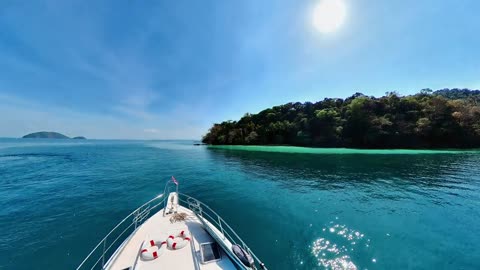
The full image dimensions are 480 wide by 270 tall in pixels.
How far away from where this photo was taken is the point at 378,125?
42.2m

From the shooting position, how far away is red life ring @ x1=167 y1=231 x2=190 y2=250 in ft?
15.6

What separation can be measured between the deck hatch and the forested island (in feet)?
160

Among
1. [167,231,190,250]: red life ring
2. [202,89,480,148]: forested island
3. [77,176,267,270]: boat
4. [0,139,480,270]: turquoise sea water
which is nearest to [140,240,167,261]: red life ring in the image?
[77,176,267,270]: boat

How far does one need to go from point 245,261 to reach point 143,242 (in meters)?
3.10

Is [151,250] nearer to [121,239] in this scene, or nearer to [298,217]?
[121,239]

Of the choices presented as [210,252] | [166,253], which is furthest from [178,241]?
[210,252]

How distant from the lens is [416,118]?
42125mm

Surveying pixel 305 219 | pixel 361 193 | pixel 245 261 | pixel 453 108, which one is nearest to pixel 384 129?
pixel 453 108

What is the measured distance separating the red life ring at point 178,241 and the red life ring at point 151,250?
209mm

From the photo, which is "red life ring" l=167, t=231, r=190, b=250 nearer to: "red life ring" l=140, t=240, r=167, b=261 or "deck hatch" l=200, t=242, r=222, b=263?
"red life ring" l=140, t=240, r=167, b=261

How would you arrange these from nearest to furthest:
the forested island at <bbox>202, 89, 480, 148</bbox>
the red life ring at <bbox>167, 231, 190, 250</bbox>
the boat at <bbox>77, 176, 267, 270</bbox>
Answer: the boat at <bbox>77, 176, 267, 270</bbox> → the red life ring at <bbox>167, 231, 190, 250</bbox> → the forested island at <bbox>202, 89, 480, 148</bbox>

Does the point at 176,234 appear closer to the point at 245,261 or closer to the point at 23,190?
the point at 245,261

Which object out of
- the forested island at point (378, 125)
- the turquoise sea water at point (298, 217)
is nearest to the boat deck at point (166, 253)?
the turquoise sea water at point (298, 217)

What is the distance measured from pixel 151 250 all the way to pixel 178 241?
69 centimetres
